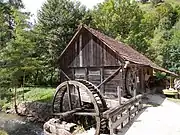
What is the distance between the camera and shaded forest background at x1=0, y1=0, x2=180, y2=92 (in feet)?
58.2

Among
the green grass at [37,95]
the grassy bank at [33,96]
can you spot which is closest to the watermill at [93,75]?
the green grass at [37,95]

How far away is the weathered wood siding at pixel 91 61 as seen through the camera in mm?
15211

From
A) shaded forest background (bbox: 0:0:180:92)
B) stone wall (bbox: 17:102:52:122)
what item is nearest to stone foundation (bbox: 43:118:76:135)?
stone wall (bbox: 17:102:52:122)

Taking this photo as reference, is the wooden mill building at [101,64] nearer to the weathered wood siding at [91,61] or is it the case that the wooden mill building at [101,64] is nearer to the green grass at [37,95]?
the weathered wood siding at [91,61]

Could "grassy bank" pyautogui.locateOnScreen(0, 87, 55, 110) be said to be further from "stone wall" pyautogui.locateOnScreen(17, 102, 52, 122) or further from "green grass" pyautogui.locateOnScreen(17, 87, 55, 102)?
"stone wall" pyautogui.locateOnScreen(17, 102, 52, 122)

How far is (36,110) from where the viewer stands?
58.2 feet

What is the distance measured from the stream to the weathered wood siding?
456 centimetres

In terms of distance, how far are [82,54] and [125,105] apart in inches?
290

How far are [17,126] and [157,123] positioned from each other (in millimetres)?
9084

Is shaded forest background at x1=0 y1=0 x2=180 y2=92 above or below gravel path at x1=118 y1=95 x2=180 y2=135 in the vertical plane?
above

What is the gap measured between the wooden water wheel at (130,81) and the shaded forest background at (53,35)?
7.58 m

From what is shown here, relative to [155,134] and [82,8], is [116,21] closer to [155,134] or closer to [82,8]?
[82,8]

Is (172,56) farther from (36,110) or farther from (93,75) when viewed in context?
(36,110)

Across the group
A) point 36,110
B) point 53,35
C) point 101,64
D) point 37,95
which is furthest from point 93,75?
point 53,35
